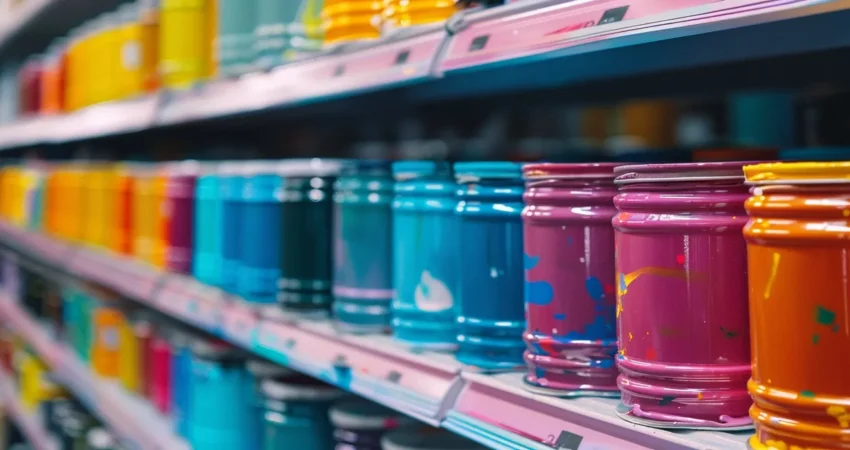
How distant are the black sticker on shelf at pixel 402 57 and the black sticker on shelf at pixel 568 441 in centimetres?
53

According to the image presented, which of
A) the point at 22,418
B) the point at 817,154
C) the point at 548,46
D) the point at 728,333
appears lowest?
the point at 22,418

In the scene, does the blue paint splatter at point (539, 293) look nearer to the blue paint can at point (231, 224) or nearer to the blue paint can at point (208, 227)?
the blue paint can at point (231, 224)

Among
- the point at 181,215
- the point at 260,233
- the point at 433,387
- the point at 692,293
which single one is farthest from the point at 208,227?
the point at 692,293

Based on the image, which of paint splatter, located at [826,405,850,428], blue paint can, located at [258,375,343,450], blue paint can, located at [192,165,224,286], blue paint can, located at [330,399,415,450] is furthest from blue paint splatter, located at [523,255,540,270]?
blue paint can, located at [192,165,224,286]

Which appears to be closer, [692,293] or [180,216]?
[692,293]

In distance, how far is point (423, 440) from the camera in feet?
4.13

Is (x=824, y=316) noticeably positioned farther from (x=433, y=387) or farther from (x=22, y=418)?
(x=22, y=418)

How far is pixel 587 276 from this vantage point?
89 centimetres

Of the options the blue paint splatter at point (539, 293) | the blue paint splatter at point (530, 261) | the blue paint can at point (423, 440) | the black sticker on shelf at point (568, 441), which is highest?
the blue paint splatter at point (530, 261)

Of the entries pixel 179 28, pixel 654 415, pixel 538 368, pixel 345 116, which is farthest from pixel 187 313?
pixel 654 415

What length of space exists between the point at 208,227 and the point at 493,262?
98cm

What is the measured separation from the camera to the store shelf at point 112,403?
197 cm

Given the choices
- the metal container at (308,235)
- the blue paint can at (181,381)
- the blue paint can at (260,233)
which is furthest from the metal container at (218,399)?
the metal container at (308,235)

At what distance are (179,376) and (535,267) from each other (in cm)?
129
